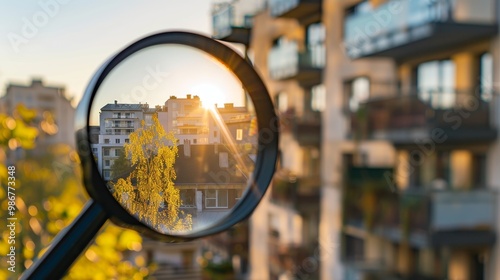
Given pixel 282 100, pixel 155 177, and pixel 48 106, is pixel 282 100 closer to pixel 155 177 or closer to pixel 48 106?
pixel 48 106

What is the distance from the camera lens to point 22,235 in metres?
1.17

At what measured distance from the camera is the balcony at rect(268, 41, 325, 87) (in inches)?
77.5

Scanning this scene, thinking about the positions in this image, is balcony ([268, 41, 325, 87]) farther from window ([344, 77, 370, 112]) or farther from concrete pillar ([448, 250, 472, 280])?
concrete pillar ([448, 250, 472, 280])

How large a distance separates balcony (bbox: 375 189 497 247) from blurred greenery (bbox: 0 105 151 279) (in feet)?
2.85

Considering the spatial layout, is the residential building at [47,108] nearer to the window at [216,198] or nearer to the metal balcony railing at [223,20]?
the metal balcony railing at [223,20]

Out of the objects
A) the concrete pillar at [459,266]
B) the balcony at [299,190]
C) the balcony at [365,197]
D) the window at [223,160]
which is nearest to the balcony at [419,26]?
the balcony at [365,197]

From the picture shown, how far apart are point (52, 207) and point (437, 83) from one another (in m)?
1.12

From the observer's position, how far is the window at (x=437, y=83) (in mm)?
1611

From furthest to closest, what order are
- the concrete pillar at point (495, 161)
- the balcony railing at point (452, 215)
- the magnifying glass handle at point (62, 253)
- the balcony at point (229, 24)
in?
1. the balcony railing at point (452, 215)
2. the concrete pillar at point (495, 161)
3. the balcony at point (229, 24)
4. the magnifying glass handle at point (62, 253)

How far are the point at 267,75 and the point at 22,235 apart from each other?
3.85 ft

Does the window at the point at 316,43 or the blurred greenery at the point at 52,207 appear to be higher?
the window at the point at 316,43

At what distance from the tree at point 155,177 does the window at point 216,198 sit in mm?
22

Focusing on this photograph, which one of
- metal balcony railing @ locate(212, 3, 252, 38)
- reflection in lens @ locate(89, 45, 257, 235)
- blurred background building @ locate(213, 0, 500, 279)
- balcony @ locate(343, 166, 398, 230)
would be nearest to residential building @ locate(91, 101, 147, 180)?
reflection in lens @ locate(89, 45, 257, 235)

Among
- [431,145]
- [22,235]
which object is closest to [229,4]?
[431,145]
